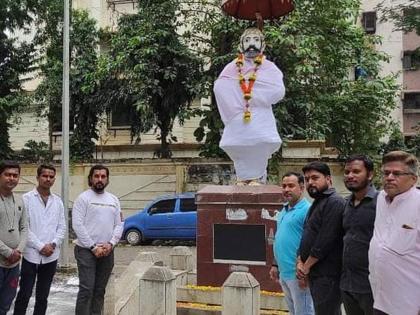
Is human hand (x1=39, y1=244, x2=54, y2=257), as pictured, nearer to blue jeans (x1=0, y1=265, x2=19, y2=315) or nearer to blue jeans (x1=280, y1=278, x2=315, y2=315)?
blue jeans (x1=0, y1=265, x2=19, y2=315)

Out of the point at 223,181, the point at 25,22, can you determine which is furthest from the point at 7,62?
the point at 223,181

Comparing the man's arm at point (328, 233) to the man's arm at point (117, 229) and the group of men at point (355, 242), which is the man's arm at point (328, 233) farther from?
the man's arm at point (117, 229)

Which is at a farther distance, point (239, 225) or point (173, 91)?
point (173, 91)

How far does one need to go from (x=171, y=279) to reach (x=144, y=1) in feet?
41.4

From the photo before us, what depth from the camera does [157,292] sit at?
5453 millimetres

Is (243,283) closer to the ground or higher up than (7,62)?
closer to the ground

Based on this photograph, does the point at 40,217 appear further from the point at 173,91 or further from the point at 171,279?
the point at 173,91

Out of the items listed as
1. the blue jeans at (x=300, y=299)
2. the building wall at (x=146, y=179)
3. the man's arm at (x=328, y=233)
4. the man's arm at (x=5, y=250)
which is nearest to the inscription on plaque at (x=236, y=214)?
the blue jeans at (x=300, y=299)

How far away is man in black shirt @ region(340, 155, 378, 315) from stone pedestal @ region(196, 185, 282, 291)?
2567 millimetres

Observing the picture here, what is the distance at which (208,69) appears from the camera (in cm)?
1677

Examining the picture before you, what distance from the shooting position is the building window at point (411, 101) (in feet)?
91.3

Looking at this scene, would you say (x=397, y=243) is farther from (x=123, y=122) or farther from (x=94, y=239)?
(x=123, y=122)

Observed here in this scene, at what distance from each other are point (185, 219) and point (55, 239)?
9.55 metres

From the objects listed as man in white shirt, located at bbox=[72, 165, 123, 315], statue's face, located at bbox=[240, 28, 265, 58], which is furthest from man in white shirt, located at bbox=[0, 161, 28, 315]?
statue's face, located at bbox=[240, 28, 265, 58]
